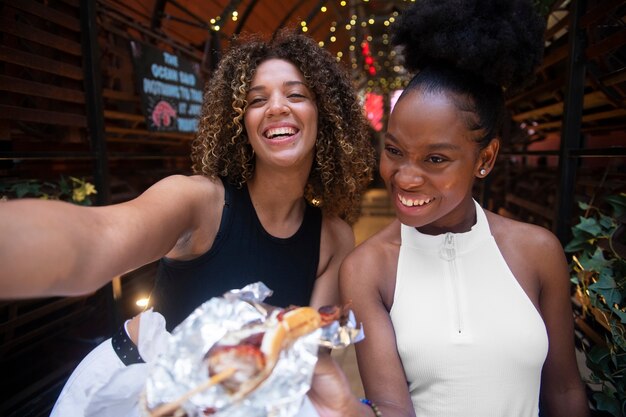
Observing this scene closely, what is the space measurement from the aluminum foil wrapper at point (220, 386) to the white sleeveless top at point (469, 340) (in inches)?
22.9

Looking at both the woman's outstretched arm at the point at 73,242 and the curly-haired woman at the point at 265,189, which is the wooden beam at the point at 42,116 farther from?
the woman's outstretched arm at the point at 73,242

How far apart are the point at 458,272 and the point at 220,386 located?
914 mm

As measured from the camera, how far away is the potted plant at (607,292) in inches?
56.4

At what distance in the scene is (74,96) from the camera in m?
2.57

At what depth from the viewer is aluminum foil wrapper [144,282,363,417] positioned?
70 cm

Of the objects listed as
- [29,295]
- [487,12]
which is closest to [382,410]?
[29,295]

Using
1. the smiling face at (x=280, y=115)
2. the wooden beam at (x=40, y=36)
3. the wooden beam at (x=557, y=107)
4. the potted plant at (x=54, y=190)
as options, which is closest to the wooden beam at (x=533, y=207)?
the wooden beam at (x=557, y=107)

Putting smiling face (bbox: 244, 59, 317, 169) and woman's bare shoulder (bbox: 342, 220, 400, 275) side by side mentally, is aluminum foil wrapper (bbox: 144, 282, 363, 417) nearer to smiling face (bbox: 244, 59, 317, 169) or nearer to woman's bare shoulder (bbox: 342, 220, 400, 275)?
woman's bare shoulder (bbox: 342, 220, 400, 275)

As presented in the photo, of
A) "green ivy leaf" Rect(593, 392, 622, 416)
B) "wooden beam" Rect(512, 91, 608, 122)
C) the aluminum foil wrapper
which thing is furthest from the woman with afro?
"wooden beam" Rect(512, 91, 608, 122)

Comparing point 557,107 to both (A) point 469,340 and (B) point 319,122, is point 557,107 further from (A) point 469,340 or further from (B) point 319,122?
(A) point 469,340

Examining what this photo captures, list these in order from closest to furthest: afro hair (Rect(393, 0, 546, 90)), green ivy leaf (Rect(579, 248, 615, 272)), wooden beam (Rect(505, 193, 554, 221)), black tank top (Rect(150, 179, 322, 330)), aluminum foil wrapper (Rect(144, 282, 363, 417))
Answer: aluminum foil wrapper (Rect(144, 282, 363, 417)) → afro hair (Rect(393, 0, 546, 90)) → black tank top (Rect(150, 179, 322, 330)) → green ivy leaf (Rect(579, 248, 615, 272)) → wooden beam (Rect(505, 193, 554, 221))

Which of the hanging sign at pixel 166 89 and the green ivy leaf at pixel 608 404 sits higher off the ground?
the hanging sign at pixel 166 89

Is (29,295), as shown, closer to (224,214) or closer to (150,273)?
(224,214)

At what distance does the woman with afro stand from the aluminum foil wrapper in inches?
22.8
